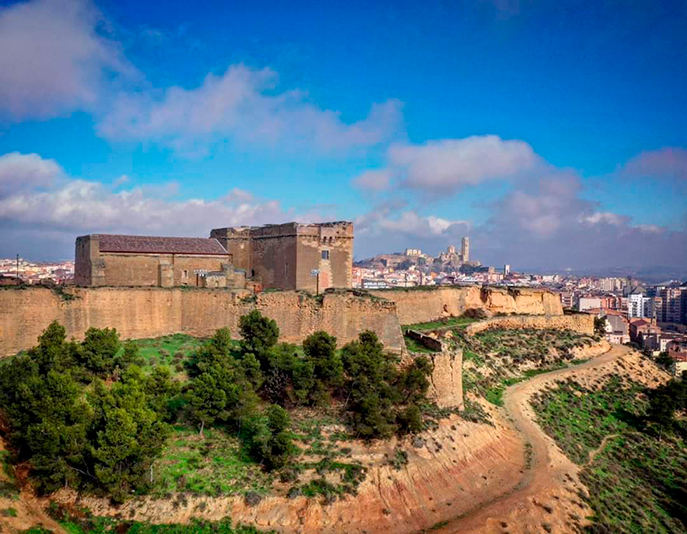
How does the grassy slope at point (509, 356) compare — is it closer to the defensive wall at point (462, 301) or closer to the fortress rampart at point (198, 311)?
the defensive wall at point (462, 301)

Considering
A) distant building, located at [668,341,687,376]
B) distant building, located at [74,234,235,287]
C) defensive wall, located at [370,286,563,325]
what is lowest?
distant building, located at [668,341,687,376]

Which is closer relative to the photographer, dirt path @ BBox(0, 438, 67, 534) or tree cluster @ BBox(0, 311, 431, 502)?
dirt path @ BBox(0, 438, 67, 534)

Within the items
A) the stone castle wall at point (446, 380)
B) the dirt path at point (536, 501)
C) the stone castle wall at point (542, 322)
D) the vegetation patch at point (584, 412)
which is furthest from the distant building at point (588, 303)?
the stone castle wall at point (446, 380)

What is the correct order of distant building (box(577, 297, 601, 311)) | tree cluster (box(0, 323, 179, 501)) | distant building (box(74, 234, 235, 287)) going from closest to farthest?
tree cluster (box(0, 323, 179, 501)), distant building (box(74, 234, 235, 287)), distant building (box(577, 297, 601, 311))

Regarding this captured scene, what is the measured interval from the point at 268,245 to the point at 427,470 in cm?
1726

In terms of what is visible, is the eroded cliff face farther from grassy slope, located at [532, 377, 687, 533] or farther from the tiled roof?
the tiled roof

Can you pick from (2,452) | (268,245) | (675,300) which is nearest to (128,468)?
(2,452)

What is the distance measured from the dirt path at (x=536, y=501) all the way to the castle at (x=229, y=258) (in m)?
13.0

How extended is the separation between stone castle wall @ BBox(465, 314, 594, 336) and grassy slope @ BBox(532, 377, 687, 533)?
616cm

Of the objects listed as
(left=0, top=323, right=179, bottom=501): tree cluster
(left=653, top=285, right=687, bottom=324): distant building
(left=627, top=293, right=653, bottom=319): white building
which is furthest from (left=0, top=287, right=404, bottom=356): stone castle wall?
(left=627, top=293, right=653, bottom=319): white building

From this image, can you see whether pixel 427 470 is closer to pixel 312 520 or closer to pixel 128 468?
pixel 312 520

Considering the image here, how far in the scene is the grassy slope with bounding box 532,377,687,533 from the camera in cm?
1678

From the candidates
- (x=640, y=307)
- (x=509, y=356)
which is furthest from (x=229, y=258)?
(x=640, y=307)

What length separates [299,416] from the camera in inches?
652
